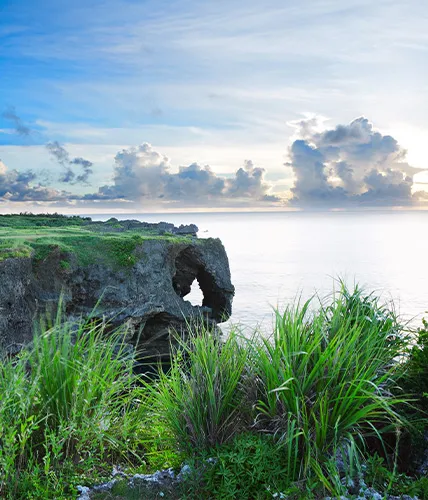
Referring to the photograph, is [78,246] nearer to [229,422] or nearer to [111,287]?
[111,287]

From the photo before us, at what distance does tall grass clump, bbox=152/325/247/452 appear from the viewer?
432 cm

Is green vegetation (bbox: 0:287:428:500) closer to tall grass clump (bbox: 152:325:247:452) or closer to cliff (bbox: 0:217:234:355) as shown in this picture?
tall grass clump (bbox: 152:325:247:452)

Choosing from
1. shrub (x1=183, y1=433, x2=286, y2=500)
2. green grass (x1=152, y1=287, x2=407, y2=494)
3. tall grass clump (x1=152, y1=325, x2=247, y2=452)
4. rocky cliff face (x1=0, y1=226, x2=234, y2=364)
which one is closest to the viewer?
shrub (x1=183, y1=433, x2=286, y2=500)

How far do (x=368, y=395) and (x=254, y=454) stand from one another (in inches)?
40.5

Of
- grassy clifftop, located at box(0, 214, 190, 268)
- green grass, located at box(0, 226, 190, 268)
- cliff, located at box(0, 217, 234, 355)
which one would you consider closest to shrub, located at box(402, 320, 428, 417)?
cliff, located at box(0, 217, 234, 355)

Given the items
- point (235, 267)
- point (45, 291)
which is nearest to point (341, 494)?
point (45, 291)

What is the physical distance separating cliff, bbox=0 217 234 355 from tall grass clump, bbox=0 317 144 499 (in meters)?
8.59

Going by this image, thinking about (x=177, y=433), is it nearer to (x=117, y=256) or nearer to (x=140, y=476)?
(x=140, y=476)

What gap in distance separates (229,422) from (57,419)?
1493 mm

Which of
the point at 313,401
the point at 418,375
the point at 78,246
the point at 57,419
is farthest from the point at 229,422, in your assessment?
the point at 78,246

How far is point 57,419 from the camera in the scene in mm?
4285

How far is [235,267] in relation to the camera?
79938 mm

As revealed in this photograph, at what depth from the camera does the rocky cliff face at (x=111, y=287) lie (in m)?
14.4

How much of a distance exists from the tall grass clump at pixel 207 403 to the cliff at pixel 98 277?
27.9ft
